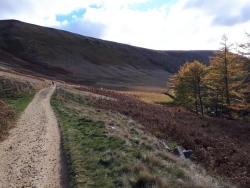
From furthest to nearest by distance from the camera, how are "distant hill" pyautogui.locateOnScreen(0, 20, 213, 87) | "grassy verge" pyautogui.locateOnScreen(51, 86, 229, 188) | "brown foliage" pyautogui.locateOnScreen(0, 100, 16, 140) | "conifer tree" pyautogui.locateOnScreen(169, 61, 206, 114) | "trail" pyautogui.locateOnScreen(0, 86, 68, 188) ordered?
"distant hill" pyautogui.locateOnScreen(0, 20, 213, 87) < "conifer tree" pyautogui.locateOnScreen(169, 61, 206, 114) < "brown foliage" pyautogui.locateOnScreen(0, 100, 16, 140) < "trail" pyautogui.locateOnScreen(0, 86, 68, 188) < "grassy verge" pyautogui.locateOnScreen(51, 86, 229, 188)

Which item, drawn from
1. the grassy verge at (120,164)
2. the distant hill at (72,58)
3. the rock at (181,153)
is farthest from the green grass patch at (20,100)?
the distant hill at (72,58)

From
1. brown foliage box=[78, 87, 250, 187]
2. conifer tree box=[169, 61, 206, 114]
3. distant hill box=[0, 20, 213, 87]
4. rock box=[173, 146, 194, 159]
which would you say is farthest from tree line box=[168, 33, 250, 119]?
distant hill box=[0, 20, 213, 87]

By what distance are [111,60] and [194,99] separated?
78555mm

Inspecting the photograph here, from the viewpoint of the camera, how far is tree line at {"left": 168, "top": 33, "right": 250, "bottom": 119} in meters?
29.9

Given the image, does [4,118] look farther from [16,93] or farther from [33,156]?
[16,93]

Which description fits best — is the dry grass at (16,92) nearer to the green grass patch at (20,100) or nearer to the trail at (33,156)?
the green grass patch at (20,100)

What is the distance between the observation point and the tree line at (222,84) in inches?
1176

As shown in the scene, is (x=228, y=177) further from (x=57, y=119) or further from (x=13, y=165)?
(x=57, y=119)

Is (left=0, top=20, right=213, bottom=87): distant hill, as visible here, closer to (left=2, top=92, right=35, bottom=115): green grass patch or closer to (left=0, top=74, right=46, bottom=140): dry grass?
(left=0, top=74, right=46, bottom=140): dry grass

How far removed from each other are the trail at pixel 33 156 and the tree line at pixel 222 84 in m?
21.9

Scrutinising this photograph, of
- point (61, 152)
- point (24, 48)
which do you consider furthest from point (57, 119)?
point (24, 48)

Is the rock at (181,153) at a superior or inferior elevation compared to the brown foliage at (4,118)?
inferior

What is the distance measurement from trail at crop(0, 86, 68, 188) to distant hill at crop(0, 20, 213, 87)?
50600 millimetres

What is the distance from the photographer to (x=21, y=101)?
23062 mm
